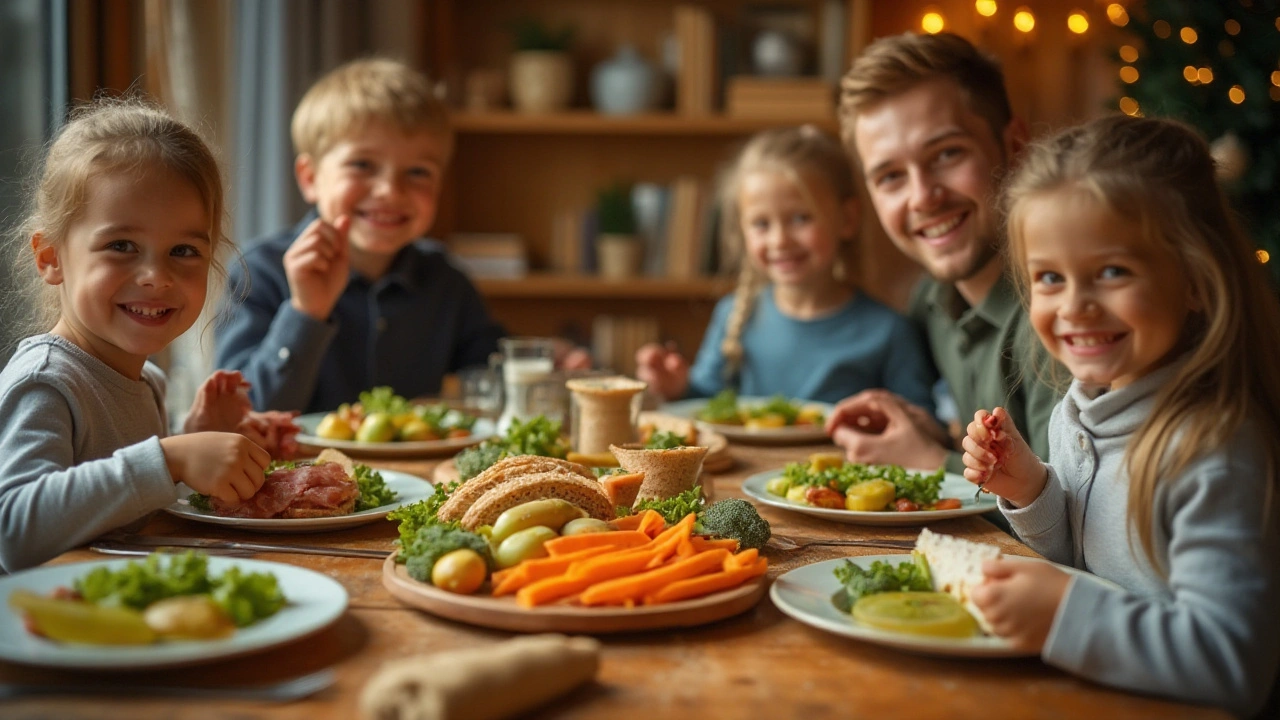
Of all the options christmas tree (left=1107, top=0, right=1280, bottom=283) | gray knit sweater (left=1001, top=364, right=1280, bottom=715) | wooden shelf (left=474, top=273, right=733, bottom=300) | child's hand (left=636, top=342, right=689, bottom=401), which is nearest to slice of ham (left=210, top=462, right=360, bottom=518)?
gray knit sweater (left=1001, top=364, right=1280, bottom=715)

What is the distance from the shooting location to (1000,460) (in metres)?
1.51

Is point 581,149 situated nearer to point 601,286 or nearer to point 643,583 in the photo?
point 601,286

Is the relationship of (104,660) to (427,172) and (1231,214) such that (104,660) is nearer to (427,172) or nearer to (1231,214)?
(1231,214)

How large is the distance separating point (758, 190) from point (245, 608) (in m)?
2.59

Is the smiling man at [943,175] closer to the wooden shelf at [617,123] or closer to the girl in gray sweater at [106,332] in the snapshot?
the girl in gray sweater at [106,332]

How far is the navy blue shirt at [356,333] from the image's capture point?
266 centimetres

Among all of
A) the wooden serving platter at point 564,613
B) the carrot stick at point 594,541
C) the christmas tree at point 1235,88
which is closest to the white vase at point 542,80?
the christmas tree at point 1235,88

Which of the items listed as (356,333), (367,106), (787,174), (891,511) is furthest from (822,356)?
(891,511)

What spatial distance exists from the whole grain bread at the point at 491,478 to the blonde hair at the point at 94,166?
1.98ft

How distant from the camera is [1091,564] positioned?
1.47 metres

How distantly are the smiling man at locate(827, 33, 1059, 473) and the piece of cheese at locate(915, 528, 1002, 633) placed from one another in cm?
98

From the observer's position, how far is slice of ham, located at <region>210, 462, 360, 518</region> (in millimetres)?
1613

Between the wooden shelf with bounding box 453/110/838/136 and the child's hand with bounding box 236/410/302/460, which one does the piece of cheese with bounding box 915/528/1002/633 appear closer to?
the child's hand with bounding box 236/410/302/460

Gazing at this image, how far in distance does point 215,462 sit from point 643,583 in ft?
2.08
